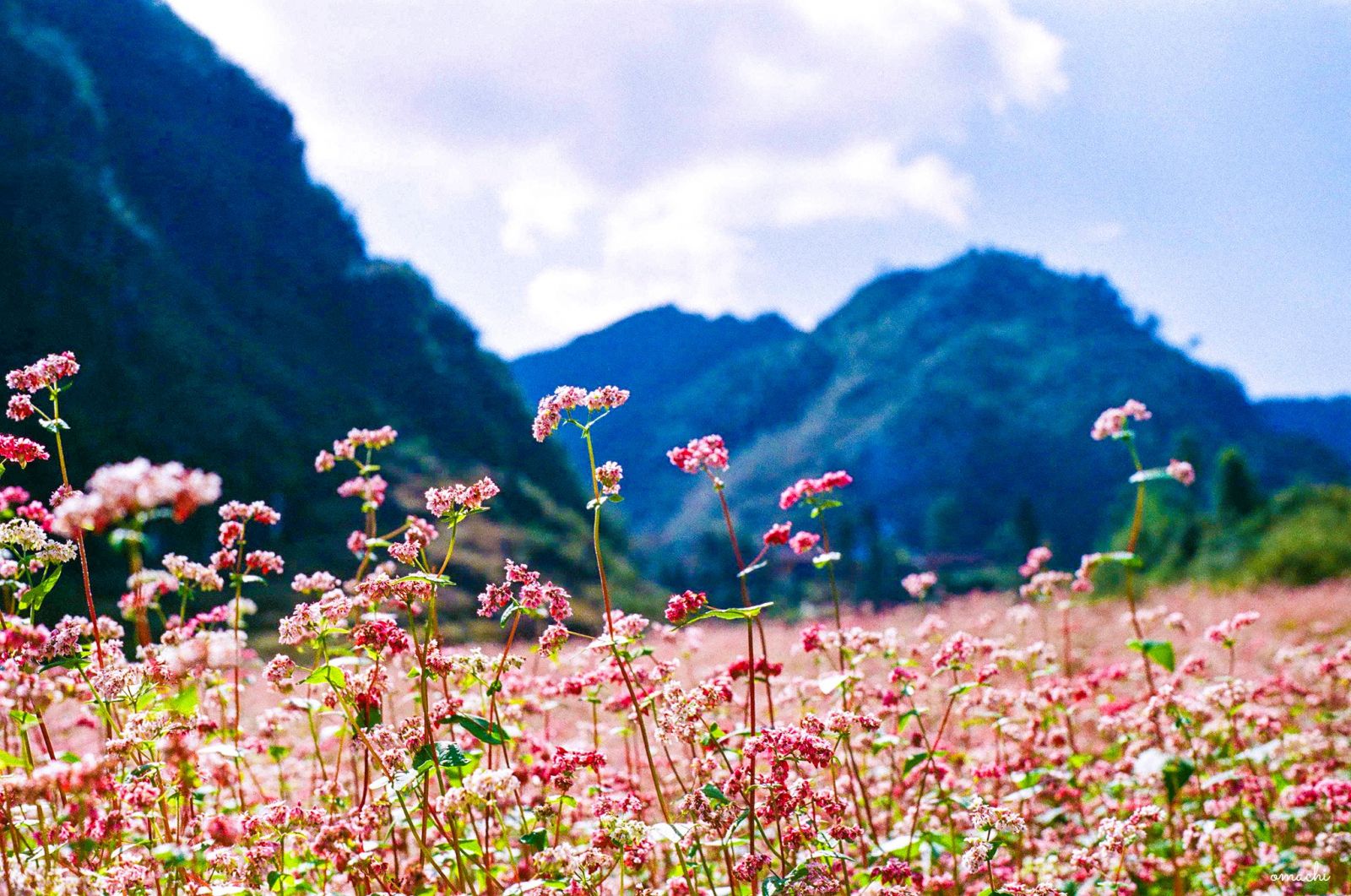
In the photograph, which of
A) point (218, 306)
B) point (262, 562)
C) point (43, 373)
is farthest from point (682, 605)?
point (218, 306)

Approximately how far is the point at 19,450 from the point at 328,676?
150 cm

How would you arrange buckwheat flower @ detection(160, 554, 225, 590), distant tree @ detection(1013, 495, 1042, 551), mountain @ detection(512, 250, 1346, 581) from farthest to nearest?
mountain @ detection(512, 250, 1346, 581) → distant tree @ detection(1013, 495, 1042, 551) → buckwheat flower @ detection(160, 554, 225, 590)

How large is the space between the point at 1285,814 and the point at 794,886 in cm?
395

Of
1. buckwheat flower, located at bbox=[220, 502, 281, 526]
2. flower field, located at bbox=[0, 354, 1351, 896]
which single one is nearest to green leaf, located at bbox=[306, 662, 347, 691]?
flower field, located at bbox=[0, 354, 1351, 896]

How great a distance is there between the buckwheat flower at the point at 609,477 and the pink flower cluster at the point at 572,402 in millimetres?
217

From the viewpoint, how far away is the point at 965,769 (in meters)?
6.22

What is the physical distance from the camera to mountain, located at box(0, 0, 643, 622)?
118 feet

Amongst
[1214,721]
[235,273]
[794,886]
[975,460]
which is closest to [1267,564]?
[1214,721]

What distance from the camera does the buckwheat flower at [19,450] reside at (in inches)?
121

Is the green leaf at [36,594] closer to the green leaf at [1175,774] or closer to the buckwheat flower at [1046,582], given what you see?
the green leaf at [1175,774]

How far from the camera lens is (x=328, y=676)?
111 inches

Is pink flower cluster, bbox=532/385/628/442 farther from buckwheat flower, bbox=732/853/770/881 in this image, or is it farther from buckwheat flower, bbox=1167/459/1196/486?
buckwheat flower, bbox=1167/459/1196/486

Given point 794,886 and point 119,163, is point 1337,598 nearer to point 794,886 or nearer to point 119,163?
point 794,886

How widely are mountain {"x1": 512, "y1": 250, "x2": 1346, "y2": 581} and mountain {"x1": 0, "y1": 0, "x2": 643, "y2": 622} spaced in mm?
31492
